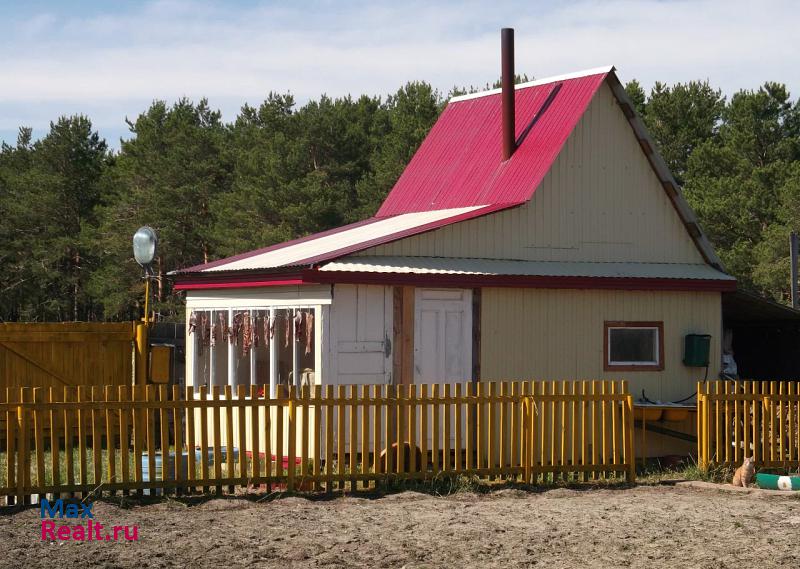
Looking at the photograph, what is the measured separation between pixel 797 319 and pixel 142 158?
44.1 metres

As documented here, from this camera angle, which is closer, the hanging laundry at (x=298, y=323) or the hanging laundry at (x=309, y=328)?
the hanging laundry at (x=309, y=328)

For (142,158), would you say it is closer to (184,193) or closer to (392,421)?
(184,193)

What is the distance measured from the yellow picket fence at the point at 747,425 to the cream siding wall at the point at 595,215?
347 cm

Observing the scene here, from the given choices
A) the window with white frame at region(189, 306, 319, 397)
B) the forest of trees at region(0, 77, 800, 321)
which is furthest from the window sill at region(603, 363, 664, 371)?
the forest of trees at region(0, 77, 800, 321)

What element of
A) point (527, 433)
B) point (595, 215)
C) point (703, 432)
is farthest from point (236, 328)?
point (703, 432)

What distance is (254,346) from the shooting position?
60.6 ft

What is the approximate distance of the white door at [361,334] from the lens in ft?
54.9

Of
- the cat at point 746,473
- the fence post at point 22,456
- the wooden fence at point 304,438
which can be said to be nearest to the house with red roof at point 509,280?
the wooden fence at point 304,438

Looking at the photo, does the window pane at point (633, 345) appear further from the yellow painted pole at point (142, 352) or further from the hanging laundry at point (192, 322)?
the yellow painted pole at point (142, 352)

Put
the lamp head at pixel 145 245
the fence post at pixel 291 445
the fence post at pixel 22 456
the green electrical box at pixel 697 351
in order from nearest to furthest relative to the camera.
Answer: the fence post at pixel 22 456
the fence post at pixel 291 445
the lamp head at pixel 145 245
the green electrical box at pixel 697 351

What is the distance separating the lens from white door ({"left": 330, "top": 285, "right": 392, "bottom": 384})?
54.9 ft

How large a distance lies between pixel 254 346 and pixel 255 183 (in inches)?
1406

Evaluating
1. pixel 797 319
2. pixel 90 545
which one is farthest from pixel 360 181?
pixel 90 545

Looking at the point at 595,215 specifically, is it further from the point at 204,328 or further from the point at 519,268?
the point at 204,328
